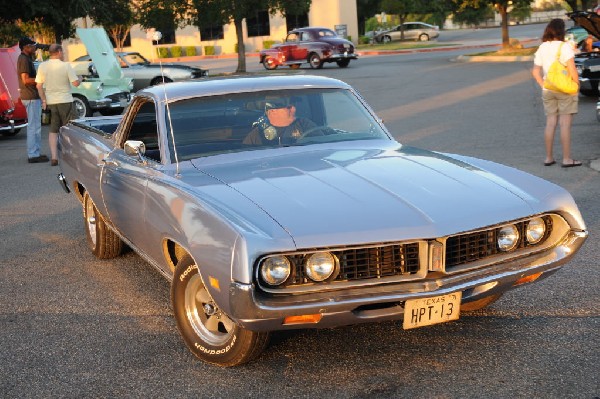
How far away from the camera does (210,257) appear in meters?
4.45

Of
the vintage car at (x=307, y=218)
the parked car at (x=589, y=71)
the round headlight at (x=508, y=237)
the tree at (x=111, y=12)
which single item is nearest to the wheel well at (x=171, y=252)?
the vintage car at (x=307, y=218)

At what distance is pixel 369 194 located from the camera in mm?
4738

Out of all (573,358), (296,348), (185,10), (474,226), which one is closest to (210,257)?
(296,348)

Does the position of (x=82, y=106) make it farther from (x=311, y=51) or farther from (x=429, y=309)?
(x=311, y=51)

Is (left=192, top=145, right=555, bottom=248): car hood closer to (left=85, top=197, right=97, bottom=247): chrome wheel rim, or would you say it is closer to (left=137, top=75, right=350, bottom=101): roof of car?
(left=137, top=75, right=350, bottom=101): roof of car

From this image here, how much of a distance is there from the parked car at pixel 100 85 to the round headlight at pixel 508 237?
16471 mm

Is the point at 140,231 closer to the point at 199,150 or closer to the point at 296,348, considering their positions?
the point at 199,150

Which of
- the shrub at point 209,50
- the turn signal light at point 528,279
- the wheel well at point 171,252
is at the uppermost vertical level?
the wheel well at point 171,252

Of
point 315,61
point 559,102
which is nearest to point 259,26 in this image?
point 315,61

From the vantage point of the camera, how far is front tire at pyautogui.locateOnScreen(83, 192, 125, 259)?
24.2ft

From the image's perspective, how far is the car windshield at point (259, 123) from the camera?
5.86m

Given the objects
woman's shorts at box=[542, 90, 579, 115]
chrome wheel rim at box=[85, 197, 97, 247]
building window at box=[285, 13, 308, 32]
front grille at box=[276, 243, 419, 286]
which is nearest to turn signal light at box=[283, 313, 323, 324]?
front grille at box=[276, 243, 419, 286]

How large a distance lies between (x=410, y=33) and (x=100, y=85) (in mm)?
48981

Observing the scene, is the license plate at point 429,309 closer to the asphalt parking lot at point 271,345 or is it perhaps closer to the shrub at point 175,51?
the asphalt parking lot at point 271,345
